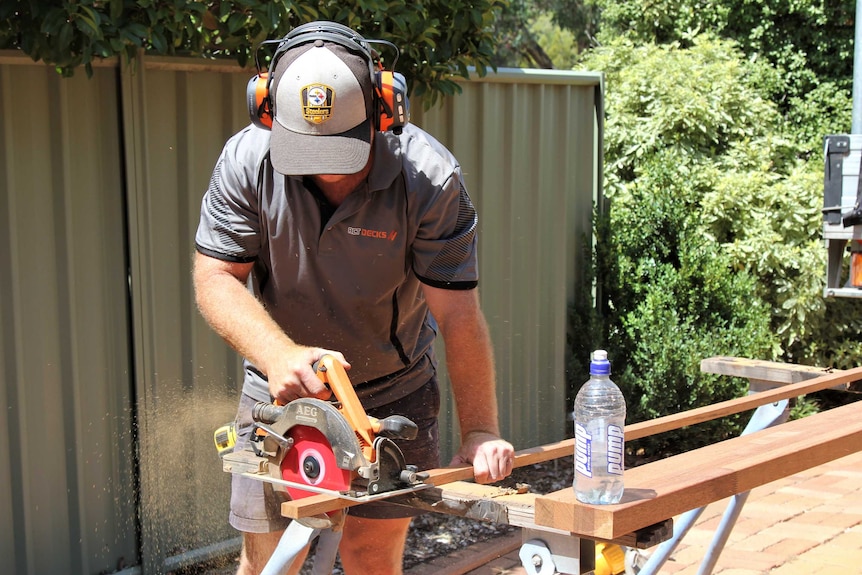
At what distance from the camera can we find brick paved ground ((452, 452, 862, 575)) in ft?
15.5

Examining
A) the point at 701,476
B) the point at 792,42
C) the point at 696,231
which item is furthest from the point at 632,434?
the point at 792,42

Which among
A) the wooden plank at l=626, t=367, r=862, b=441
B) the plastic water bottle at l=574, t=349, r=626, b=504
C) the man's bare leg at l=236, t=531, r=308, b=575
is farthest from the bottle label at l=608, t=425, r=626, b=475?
the man's bare leg at l=236, t=531, r=308, b=575

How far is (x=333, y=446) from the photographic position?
7.61ft

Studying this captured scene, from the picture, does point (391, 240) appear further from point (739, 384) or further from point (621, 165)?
point (621, 165)

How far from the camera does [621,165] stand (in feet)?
24.3

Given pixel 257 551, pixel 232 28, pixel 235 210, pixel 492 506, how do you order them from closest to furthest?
pixel 492 506 → pixel 235 210 → pixel 257 551 → pixel 232 28

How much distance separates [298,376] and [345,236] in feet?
1.99

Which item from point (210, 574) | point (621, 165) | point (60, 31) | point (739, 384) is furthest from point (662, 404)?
point (60, 31)

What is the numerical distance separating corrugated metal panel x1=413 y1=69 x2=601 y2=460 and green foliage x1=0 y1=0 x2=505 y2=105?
54cm

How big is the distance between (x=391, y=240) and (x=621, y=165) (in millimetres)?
4807

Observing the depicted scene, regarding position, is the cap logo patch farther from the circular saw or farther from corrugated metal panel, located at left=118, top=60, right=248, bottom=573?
corrugated metal panel, located at left=118, top=60, right=248, bottom=573

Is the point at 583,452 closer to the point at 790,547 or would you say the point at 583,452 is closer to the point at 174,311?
the point at 174,311

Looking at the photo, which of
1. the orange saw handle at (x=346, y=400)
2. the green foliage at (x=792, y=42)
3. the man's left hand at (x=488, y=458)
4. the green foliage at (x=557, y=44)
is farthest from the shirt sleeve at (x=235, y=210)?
the green foliage at (x=557, y=44)

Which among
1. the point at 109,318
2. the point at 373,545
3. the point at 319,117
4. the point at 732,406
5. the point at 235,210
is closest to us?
the point at 319,117
